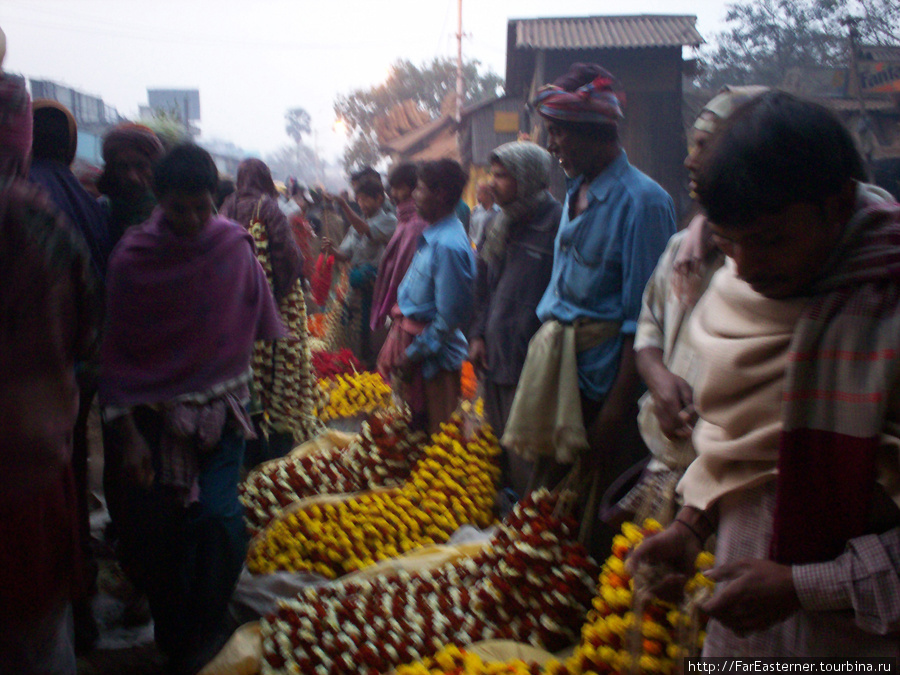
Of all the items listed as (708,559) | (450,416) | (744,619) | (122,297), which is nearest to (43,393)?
(122,297)

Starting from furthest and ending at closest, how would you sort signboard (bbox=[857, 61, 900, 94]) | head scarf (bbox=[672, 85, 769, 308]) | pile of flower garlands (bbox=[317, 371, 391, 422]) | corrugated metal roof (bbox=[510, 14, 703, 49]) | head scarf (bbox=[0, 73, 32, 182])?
signboard (bbox=[857, 61, 900, 94]) < corrugated metal roof (bbox=[510, 14, 703, 49]) < pile of flower garlands (bbox=[317, 371, 391, 422]) < head scarf (bbox=[672, 85, 769, 308]) < head scarf (bbox=[0, 73, 32, 182])

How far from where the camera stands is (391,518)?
3.47m

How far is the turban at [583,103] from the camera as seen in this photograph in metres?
2.88

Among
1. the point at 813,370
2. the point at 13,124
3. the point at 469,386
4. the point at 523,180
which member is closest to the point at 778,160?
the point at 813,370

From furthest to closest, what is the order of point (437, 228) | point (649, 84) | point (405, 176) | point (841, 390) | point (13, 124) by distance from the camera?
point (649, 84), point (405, 176), point (437, 228), point (13, 124), point (841, 390)

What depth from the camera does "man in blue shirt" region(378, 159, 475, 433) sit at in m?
4.11

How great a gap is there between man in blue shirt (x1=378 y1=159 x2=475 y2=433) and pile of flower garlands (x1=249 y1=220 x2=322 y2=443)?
0.59 meters

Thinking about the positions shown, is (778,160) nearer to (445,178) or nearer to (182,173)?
(182,173)

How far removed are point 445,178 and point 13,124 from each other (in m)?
2.83

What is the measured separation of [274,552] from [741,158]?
287 centimetres

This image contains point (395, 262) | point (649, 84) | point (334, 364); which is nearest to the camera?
point (395, 262)

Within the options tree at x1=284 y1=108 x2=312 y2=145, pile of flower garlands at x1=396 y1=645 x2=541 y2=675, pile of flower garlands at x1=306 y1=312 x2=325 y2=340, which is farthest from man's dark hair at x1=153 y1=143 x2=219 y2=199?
tree at x1=284 y1=108 x2=312 y2=145

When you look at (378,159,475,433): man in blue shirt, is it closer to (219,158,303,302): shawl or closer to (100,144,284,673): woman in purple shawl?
(219,158,303,302): shawl

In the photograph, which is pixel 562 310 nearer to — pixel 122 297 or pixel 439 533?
pixel 439 533
